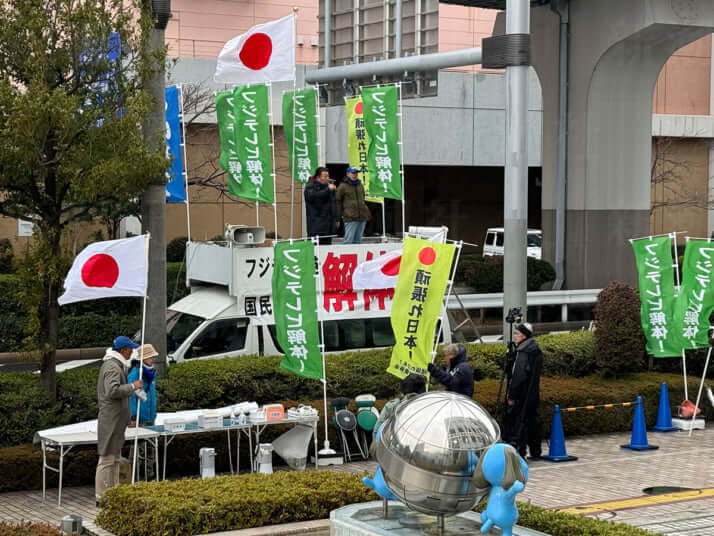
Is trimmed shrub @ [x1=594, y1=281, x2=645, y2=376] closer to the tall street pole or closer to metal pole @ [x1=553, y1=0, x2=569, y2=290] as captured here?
the tall street pole

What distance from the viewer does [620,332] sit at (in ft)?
54.6

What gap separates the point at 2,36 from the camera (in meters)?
13.1

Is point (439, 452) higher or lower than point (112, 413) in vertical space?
higher

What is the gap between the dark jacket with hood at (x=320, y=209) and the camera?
19062 mm

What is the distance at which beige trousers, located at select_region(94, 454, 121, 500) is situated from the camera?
38.6ft

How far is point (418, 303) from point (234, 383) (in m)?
2.59

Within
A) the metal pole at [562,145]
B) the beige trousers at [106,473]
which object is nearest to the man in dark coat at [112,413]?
the beige trousers at [106,473]

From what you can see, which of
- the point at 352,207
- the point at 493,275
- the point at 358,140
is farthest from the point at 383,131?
the point at 493,275

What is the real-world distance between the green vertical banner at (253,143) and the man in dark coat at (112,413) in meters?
5.87

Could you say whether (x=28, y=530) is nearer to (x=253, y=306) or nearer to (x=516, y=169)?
(x=253, y=306)

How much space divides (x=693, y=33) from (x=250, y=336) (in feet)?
45.8

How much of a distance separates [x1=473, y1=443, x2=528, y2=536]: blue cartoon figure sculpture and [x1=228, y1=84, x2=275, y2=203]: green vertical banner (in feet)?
33.3

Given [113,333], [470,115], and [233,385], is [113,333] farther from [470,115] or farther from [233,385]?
[470,115]

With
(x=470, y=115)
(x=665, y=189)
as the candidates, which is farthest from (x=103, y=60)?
(x=665, y=189)
